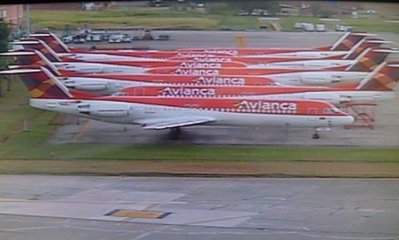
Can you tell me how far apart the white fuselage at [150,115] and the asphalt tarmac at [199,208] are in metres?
0.48

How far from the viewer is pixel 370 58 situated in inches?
172

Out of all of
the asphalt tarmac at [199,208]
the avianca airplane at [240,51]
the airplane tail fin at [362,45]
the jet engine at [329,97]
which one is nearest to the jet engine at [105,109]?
the avianca airplane at [240,51]

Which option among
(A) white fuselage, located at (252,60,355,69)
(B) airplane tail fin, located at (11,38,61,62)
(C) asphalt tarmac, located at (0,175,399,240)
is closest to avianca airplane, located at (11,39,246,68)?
(B) airplane tail fin, located at (11,38,61,62)

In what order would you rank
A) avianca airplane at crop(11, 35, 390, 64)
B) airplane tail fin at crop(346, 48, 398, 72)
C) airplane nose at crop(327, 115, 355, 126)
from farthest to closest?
airplane nose at crop(327, 115, 355, 126), airplane tail fin at crop(346, 48, 398, 72), avianca airplane at crop(11, 35, 390, 64)

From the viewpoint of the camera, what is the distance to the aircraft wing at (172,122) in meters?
4.64

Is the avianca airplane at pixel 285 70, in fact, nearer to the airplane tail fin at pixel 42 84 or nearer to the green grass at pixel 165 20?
the airplane tail fin at pixel 42 84

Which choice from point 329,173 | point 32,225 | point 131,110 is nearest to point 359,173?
point 329,173

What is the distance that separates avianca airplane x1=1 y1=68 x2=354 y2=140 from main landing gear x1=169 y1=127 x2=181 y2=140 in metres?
0.03

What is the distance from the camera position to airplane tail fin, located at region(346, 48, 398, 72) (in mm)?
4336

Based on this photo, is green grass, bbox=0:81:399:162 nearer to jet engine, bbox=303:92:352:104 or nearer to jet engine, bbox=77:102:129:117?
jet engine, bbox=77:102:129:117

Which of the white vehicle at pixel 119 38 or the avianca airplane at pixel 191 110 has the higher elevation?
the white vehicle at pixel 119 38

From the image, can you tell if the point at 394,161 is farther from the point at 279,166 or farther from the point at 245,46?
the point at 245,46

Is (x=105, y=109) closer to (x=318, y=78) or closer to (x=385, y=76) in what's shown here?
(x=318, y=78)

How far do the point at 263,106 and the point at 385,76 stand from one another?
62 cm
